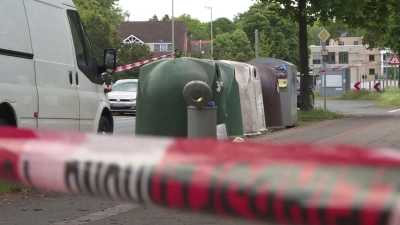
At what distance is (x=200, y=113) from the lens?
41.3ft

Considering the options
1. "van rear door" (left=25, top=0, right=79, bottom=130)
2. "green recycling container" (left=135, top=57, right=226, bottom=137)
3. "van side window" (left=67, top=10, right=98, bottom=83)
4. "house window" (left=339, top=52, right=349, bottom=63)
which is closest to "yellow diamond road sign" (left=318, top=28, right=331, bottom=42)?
"green recycling container" (left=135, top=57, right=226, bottom=137)

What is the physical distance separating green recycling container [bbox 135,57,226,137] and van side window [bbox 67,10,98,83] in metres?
A: 2.14

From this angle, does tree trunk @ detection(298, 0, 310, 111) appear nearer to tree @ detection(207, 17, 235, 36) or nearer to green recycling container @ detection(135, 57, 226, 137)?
green recycling container @ detection(135, 57, 226, 137)

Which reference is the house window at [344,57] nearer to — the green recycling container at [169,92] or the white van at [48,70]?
the green recycling container at [169,92]

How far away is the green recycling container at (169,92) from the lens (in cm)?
1330

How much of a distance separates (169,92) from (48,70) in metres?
4.01

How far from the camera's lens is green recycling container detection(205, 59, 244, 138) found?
48.6 feet

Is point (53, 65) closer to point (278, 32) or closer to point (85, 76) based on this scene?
point (85, 76)

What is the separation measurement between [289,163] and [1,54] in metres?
7.03

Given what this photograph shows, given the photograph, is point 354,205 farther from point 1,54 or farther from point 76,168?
point 1,54

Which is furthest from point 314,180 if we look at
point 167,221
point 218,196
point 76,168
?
point 167,221

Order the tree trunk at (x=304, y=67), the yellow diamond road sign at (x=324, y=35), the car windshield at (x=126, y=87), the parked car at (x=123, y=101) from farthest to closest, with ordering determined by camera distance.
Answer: the car windshield at (x=126, y=87), the parked car at (x=123, y=101), the tree trunk at (x=304, y=67), the yellow diamond road sign at (x=324, y=35)

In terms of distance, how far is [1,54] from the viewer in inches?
329

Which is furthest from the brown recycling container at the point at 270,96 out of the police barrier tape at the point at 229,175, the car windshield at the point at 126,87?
the police barrier tape at the point at 229,175
